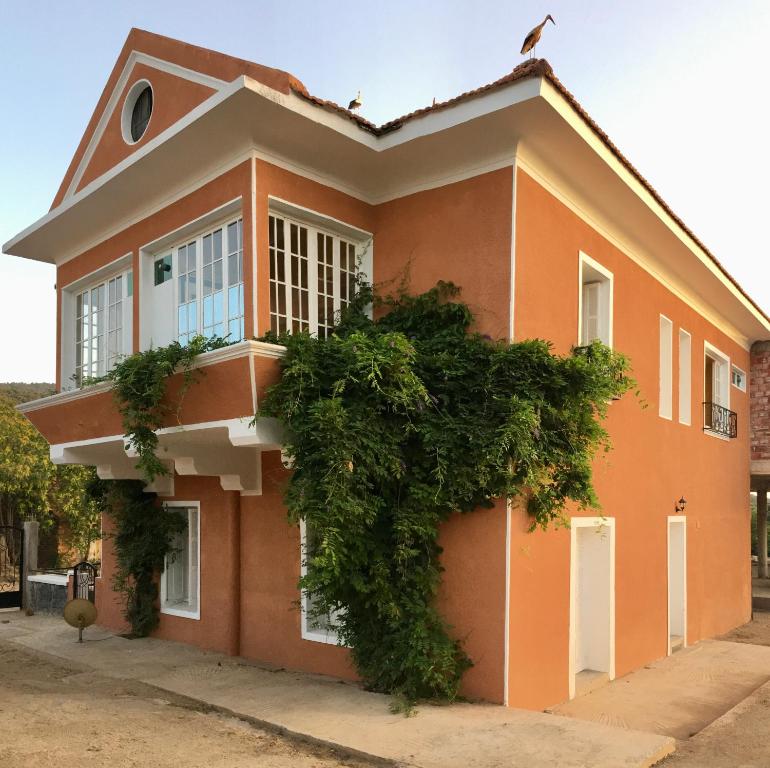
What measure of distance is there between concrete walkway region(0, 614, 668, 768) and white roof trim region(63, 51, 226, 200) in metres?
6.36

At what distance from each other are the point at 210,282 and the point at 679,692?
762cm

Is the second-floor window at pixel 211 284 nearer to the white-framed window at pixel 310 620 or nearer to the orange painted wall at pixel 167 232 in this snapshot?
the orange painted wall at pixel 167 232

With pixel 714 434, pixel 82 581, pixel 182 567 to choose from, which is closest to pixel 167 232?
pixel 182 567

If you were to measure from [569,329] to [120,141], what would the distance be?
6262mm

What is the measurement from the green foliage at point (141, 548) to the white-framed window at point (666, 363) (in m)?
7.64

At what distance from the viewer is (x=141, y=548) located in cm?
1124

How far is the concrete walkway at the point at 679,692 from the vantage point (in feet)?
27.1

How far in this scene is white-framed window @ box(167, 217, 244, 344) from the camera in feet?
27.9

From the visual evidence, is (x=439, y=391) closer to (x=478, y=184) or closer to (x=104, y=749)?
(x=478, y=184)

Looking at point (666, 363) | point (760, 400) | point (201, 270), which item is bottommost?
point (760, 400)

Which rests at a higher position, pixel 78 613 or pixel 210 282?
pixel 210 282

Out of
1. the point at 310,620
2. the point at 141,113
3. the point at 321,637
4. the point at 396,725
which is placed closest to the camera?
the point at 396,725

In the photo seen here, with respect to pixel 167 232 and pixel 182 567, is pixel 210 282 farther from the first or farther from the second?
pixel 182 567

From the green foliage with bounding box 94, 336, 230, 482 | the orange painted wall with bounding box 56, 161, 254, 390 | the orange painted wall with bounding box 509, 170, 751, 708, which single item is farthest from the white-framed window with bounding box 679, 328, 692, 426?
the green foliage with bounding box 94, 336, 230, 482
